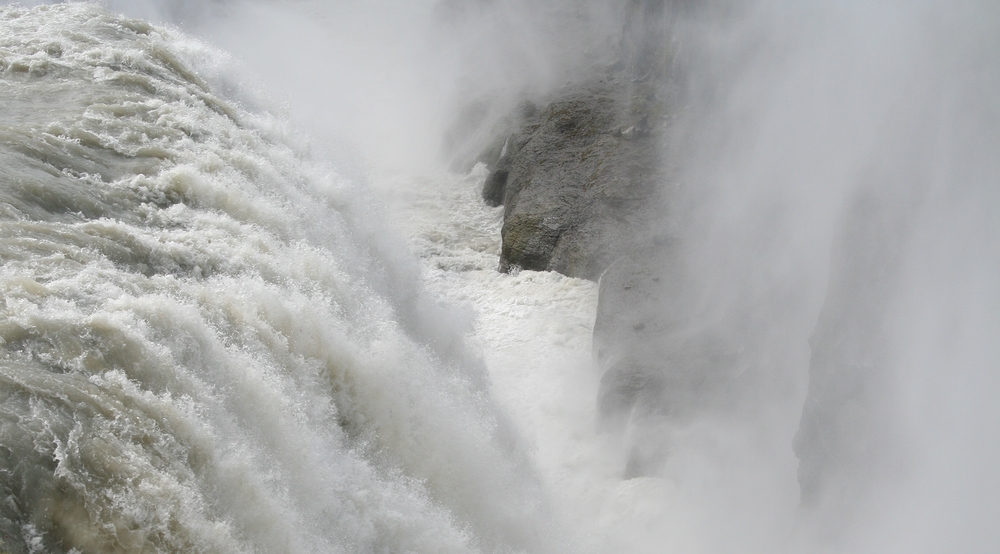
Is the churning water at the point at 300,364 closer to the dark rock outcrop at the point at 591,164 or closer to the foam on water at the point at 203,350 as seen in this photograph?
the foam on water at the point at 203,350

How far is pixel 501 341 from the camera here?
29.1 ft

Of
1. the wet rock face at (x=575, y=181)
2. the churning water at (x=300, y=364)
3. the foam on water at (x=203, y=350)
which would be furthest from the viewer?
the wet rock face at (x=575, y=181)

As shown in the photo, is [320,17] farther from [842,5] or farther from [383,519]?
[383,519]

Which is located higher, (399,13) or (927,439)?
(399,13)

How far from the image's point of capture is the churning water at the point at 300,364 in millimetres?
3432

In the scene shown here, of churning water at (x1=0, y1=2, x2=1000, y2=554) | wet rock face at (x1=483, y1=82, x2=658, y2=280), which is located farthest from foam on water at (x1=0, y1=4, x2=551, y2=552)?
wet rock face at (x1=483, y1=82, x2=658, y2=280)

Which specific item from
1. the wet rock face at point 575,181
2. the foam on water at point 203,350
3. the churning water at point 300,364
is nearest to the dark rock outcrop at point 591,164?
the wet rock face at point 575,181

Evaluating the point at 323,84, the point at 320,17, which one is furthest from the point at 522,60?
the point at 320,17

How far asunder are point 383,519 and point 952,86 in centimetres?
500

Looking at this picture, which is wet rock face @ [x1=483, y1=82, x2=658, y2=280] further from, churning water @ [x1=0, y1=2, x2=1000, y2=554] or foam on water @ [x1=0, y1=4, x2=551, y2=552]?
foam on water @ [x1=0, y1=4, x2=551, y2=552]

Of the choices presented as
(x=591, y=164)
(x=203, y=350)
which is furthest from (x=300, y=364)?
(x=591, y=164)

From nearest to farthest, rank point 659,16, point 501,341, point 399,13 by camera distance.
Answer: point 501,341 < point 659,16 < point 399,13

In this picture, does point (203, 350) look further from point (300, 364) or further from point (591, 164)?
point (591, 164)

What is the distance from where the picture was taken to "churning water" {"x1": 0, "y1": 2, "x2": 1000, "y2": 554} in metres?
3.43
